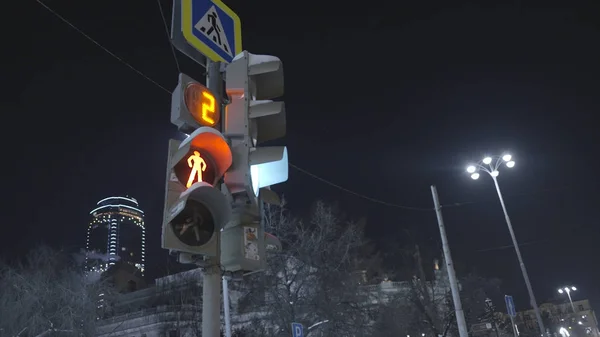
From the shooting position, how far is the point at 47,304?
2116 cm

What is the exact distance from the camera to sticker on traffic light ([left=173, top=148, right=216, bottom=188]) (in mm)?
3354

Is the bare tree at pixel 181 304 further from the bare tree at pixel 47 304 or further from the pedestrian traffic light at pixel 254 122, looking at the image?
the pedestrian traffic light at pixel 254 122

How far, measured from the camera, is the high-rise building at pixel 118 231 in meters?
170

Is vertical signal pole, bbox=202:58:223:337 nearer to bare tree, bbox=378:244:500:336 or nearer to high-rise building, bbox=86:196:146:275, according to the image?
bare tree, bbox=378:244:500:336

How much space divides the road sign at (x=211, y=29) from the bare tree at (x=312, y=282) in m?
18.0

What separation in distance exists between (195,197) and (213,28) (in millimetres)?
2069

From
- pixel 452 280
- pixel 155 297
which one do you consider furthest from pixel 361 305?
pixel 155 297

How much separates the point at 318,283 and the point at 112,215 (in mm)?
170431

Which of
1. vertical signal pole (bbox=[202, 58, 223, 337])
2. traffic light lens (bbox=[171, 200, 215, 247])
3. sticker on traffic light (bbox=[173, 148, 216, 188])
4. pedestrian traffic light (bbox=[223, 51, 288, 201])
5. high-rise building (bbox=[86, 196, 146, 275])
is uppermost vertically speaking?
high-rise building (bbox=[86, 196, 146, 275])

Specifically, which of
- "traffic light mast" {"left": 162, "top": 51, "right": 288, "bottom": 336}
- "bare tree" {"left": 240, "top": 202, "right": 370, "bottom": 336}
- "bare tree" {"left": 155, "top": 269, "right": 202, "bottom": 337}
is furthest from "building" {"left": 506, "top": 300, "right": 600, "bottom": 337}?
"traffic light mast" {"left": 162, "top": 51, "right": 288, "bottom": 336}

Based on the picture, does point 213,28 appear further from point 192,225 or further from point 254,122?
point 192,225

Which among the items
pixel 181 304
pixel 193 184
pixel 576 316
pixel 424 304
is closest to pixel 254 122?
pixel 193 184

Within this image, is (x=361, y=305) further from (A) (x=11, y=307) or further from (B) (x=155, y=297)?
(B) (x=155, y=297)

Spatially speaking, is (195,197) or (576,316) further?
(576,316)
